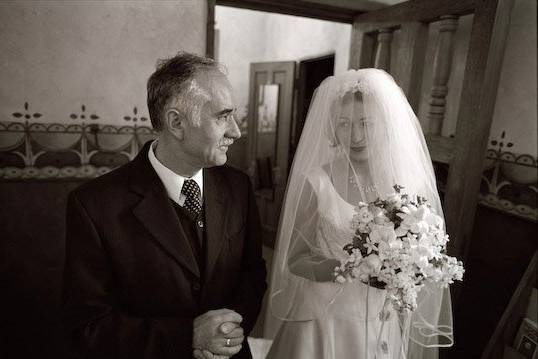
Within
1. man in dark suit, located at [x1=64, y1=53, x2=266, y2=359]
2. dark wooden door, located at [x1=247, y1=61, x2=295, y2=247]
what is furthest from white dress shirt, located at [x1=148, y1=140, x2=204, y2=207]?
dark wooden door, located at [x1=247, y1=61, x2=295, y2=247]

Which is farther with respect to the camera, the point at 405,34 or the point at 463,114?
the point at 405,34

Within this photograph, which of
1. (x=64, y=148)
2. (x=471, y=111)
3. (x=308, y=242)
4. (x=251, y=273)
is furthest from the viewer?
(x=64, y=148)

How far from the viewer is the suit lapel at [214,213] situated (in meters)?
1.45

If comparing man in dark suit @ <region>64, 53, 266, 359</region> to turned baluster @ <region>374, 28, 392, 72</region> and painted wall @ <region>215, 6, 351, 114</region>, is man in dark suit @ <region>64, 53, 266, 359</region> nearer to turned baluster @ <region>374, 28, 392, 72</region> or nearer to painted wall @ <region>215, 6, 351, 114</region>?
turned baluster @ <region>374, 28, 392, 72</region>

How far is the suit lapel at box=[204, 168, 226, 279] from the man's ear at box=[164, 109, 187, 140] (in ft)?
0.80

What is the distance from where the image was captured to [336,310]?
5.80 ft

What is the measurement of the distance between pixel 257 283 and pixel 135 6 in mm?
1829

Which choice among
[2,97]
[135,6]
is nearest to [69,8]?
[135,6]

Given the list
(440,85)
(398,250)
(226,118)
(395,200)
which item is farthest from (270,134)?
(398,250)

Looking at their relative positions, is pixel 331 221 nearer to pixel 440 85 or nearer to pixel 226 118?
pixel 226 118

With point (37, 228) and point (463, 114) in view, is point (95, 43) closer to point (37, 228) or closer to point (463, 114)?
point (37, 228)

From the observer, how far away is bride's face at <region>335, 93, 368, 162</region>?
176cm

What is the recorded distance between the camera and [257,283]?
1656mm

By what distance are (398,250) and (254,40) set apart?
16.1 feet
